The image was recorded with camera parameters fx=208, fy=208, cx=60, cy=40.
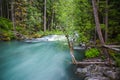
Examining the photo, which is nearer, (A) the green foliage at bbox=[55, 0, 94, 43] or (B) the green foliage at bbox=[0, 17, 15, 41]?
(A) the green foliage at bbox=[55, 0, 94, 43]

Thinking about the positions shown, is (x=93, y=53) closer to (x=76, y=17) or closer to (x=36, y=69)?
(x=76, y=17)

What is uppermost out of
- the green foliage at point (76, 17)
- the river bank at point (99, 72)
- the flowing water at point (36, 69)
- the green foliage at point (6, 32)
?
the green foliage at point (76, 17)

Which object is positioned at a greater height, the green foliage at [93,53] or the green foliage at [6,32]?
the green foliage at [6,32]

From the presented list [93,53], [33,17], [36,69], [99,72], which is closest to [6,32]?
[33,17]

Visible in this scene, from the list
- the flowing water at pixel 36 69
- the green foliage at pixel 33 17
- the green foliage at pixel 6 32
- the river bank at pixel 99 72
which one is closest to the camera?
the river bank at pixel 99 72

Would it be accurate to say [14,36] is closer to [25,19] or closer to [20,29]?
[20,29]

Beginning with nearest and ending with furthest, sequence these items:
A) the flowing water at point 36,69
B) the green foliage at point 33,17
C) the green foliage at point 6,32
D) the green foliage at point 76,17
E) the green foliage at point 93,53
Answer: the flowing water at point 36,69, the green foliage at point 93,53, the green foliage at point 76,17, the green foliage at point 6,32, the green foliage at point 33,17

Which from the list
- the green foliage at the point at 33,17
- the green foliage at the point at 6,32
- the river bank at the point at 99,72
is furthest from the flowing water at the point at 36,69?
the green foliage at the point at 33,17

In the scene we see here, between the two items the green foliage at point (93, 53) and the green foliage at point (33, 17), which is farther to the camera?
the green foliage at point (33, 17)

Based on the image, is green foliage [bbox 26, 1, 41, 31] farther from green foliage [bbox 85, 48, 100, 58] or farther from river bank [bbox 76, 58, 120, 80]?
river bank [bbox 76, 58, 120, 80]

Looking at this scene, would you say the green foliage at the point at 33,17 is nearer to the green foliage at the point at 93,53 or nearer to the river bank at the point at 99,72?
the green foliage at the point at 93,53

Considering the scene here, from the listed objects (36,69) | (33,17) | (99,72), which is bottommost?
(36,69)

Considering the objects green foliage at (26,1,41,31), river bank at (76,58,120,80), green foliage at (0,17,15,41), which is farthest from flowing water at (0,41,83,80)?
green foliage at (26,1,41,31)

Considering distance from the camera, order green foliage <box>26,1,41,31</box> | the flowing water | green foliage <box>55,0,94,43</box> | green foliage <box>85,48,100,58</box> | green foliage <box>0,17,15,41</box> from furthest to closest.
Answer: green foliage <box>26,1,41,31</box> < green foliage <box>0,17,15,41</box> < green foliage <box>55,0,94,43</box> < green foliage <box>85,48,100,58</box> < the flowing water
